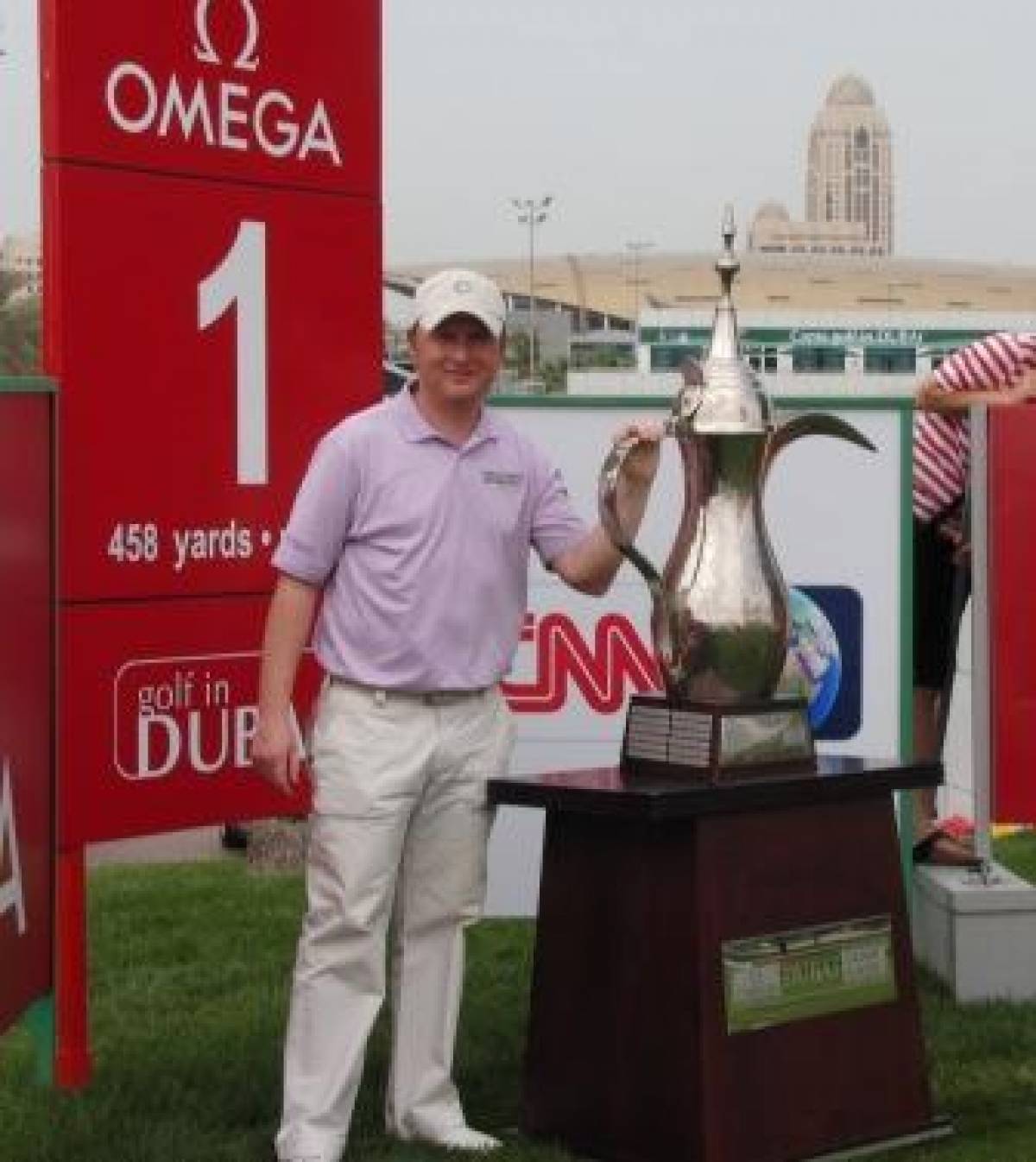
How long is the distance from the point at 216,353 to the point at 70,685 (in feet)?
2.66

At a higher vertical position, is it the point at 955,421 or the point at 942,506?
the point at 955,421

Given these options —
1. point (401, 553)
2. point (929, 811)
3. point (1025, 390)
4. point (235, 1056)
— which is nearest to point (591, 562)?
point (401, 553)

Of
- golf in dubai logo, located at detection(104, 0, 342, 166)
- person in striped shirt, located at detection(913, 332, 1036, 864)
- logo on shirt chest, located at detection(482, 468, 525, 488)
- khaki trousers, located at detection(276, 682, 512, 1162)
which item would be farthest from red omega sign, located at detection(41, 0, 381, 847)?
person in striped shirt, located at detection(913, 332, 1036, 864)

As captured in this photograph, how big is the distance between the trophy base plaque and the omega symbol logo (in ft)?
5.50

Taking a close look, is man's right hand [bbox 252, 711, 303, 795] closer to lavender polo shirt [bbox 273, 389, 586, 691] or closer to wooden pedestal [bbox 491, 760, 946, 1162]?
lavender polo shirt [bbox 273, 389, 586, 691]

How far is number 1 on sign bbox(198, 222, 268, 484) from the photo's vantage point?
16.5ft

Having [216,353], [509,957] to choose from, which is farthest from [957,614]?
[216,353]

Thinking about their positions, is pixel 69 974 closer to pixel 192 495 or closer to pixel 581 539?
pixel 192 495

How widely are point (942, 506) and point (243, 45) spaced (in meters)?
2.52

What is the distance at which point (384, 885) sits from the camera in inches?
172

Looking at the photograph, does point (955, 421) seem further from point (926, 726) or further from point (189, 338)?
point (189, 338)

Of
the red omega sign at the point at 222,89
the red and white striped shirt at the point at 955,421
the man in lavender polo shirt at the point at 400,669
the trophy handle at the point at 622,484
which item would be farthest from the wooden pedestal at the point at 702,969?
the red and white striped shirt at the point at 955,421

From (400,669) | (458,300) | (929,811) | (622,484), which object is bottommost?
(929,811)

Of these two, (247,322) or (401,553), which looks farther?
(247,322)
